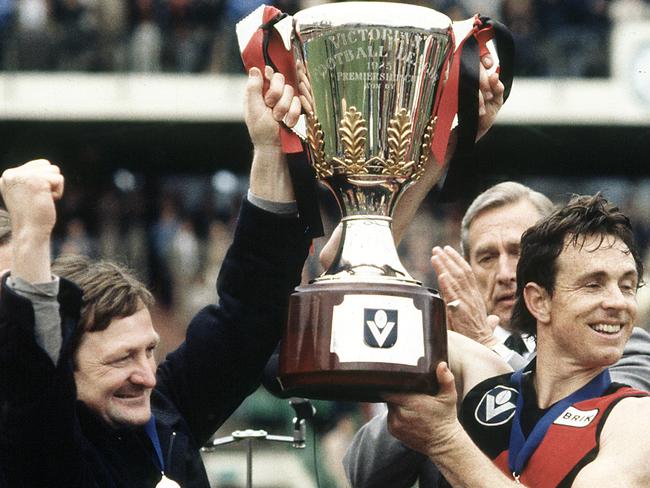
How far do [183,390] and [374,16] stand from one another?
891mm

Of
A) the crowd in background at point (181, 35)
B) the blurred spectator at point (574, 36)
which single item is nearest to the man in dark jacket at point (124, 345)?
the crowd in background at point (181, 35)

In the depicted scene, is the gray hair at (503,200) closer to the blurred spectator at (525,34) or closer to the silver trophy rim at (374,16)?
the silver trophy rim at (374,16)

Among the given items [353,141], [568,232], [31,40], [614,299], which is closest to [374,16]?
[353,141]

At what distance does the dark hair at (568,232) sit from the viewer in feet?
10.2

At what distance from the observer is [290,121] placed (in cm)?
318

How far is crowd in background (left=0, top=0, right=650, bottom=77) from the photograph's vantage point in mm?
13242

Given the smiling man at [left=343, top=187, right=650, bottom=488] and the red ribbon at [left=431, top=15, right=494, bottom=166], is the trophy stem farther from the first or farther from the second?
the smiling man at [left=343, top=187, right=650, bottom=488]

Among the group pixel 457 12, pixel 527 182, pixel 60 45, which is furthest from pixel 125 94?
pixel 527 182

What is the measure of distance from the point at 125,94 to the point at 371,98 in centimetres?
1081

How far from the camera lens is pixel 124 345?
3105 millimetres

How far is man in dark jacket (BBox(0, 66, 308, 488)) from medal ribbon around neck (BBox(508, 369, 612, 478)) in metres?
0.55

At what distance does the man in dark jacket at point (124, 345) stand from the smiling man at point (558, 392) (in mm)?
441

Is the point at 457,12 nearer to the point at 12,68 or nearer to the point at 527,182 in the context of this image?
the point at 527,182

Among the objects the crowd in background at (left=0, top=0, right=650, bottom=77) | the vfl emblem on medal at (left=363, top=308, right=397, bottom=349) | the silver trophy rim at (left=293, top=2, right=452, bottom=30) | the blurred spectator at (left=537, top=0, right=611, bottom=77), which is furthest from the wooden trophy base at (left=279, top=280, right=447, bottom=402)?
the blurred spectator at (left=537, top=0, right=611, bottom=77)
